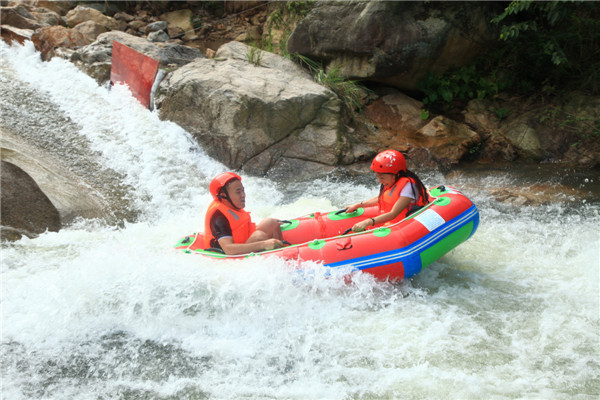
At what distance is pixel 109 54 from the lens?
856 cm

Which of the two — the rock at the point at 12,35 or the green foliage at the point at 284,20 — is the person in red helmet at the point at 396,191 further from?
the rock at the point at 12,35

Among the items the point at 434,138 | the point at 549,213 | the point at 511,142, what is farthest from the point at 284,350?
the point at 511,142

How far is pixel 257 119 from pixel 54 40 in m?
4.76

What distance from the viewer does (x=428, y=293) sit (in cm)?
417

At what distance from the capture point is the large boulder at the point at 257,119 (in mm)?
7043

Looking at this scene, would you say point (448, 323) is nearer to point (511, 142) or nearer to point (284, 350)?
point (284, 350)

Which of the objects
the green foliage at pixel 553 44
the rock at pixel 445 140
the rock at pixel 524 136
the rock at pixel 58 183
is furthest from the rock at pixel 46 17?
the rock at pixel 524 136

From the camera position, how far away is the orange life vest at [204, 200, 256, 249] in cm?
426

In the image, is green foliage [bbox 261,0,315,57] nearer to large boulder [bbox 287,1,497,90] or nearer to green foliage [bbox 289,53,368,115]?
large boulder [bbox 287,1,497,90]

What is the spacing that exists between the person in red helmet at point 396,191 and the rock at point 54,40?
710cm

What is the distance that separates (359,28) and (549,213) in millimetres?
3875

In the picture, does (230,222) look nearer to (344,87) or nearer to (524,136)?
(344,87)

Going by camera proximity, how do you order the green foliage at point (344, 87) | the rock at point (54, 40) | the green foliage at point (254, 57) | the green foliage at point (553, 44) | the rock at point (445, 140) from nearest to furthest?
the green foliage at point (553, 44) → the rock at point (445, 140) → the green foliage at point (344, 87) → the green foliage at point (254, 57) → the rock at point (54, 40)

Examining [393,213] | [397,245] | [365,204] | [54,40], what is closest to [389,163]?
[393,213]
